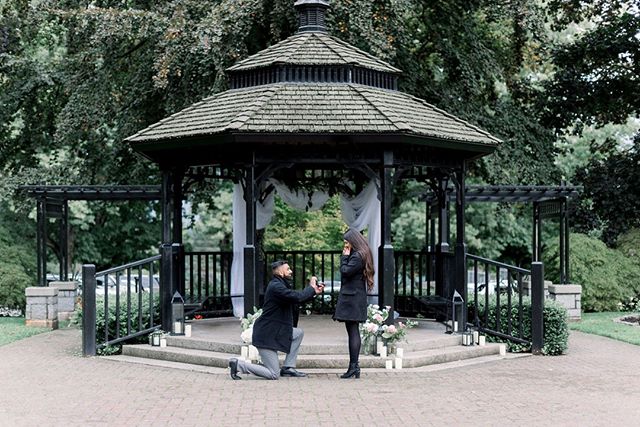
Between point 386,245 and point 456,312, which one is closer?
point 386,245

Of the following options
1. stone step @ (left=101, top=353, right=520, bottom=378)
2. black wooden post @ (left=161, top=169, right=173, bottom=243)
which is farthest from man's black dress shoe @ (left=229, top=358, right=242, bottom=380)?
black wooden post @ (left=161, top=169, right=173, bottom=243)

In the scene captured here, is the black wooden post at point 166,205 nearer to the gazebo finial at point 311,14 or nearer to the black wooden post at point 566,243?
the gazebo finial at point 311,14

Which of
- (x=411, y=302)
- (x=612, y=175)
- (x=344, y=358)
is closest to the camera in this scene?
(x=344, y=358)

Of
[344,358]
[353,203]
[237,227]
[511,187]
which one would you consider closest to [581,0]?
[511,187]

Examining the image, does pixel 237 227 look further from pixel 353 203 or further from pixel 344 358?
pixel 344 358

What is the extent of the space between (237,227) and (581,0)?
14.4m

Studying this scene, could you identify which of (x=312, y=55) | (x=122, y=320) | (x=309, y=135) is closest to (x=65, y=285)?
(x=122, y=320)

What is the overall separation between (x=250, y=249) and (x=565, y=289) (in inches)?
379

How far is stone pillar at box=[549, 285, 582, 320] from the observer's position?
805 inches

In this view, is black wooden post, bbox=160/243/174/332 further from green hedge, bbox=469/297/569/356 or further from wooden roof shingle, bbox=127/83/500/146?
green hedge, bbox=469/297/569/356

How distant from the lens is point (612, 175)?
25.6m

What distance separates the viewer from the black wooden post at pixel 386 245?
527 inches

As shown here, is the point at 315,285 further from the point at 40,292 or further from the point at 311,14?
the point at 40,292

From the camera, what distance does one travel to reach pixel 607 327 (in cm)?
1844
